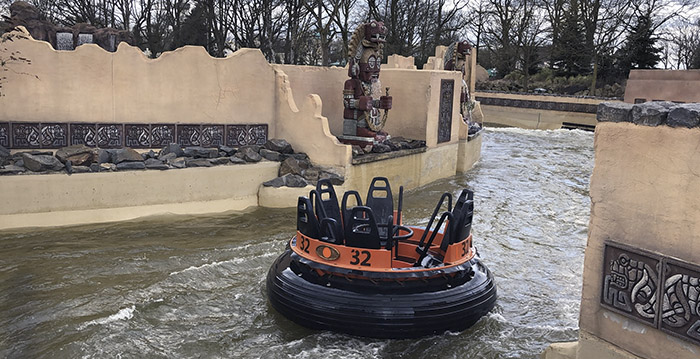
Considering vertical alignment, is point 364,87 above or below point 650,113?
above

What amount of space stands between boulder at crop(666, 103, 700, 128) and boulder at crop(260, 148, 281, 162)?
27.2ft

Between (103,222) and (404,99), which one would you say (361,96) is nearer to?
(404,99)

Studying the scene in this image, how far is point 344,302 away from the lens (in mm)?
5867

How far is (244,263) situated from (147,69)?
4597 mm

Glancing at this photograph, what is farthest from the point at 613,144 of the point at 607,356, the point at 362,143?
the point at 362,143

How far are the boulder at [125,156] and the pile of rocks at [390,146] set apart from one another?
3985 millimetres

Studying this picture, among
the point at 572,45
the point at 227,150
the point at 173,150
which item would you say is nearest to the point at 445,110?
the point at 227,150

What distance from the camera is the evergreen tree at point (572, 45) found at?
111 ft

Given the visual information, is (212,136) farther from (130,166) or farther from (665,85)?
(665,85)

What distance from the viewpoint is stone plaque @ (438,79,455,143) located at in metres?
14.0

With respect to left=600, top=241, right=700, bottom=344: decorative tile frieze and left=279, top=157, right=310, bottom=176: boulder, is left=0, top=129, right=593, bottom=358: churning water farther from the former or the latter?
left=600, top=241, right=700, bottom=344: decorative tile frieze

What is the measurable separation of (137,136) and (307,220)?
5560 mm


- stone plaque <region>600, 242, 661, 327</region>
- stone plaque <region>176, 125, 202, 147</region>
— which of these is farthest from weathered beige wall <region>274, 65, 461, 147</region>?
stone plaque <region>600, 242, 661, 327</region>

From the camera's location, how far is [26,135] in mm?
9953
